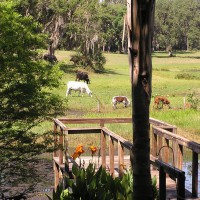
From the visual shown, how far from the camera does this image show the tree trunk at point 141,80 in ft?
18.0

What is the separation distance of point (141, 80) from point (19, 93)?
5.58 metres

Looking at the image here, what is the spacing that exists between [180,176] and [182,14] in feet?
426

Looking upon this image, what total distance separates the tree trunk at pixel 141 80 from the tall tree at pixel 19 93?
5235mm

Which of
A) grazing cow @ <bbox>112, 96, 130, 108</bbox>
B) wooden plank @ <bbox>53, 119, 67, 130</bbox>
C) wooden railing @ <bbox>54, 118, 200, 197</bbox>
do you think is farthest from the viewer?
grazing cow @ <bbox>112, 96, 130, 108</bbox>

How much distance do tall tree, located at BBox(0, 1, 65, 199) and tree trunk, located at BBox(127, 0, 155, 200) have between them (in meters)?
5.23

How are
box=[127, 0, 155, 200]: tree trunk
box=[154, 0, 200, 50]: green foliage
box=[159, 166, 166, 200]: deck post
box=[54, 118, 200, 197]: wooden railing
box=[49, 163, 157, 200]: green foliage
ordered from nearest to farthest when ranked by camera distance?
box=[127, 0, 155, 200]: tree trunk
box=[159, 166, 166, 200]: deck post
box=[49, 163, 157, 200]: green foliage
box=[54, 118, 200, 197]: wooden railing
box=[154, 0, 200, 50]: green foliage

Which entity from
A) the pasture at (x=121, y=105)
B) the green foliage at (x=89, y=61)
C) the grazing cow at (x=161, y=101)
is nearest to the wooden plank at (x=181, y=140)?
the pasture at (x=121, y=105)

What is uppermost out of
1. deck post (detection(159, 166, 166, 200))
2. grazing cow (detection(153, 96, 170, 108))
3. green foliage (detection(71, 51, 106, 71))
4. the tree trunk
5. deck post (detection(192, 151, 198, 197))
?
the tree trunk

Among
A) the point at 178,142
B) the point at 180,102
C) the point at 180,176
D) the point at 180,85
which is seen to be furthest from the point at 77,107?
the point at 180,176

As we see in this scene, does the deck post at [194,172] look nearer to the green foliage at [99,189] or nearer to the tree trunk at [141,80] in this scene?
the green foliage at [99,189]

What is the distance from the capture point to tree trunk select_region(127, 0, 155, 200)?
5484mm

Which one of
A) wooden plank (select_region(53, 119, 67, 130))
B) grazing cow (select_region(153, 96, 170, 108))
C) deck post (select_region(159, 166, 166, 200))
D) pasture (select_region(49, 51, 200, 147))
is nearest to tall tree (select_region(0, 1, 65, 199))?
wooden plank (select_region(53, 119, 67, 130))

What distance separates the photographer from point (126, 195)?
763 centimetres

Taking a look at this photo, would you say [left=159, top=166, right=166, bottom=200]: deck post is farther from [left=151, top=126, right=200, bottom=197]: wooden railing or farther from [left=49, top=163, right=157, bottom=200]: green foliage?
[left=151, top=126, right=200, bottom=197]: wooden railing
